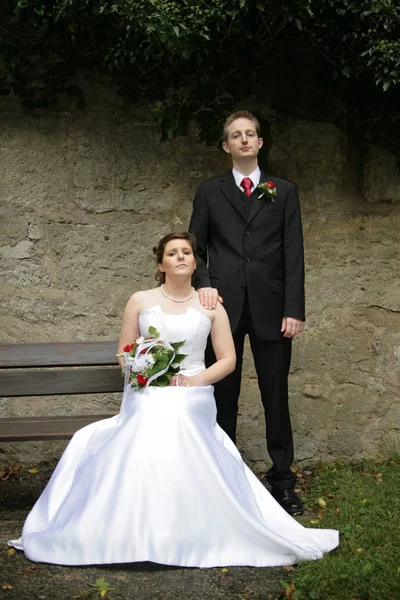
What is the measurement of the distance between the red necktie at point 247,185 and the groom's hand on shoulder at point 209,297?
62 centimetres

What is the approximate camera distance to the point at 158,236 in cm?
568

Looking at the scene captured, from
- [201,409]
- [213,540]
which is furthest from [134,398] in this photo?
[213,540]

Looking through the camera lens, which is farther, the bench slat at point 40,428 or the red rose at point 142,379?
the bench slat at point 40,428

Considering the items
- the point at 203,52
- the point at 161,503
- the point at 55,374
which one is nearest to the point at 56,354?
the point at 55,374

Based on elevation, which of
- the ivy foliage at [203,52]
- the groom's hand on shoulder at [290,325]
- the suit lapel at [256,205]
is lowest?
the groom's hand on shoulder at [290,325]

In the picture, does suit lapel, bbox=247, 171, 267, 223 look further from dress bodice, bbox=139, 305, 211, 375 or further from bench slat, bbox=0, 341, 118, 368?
bench slat, bbox=0, 341, 118, 368

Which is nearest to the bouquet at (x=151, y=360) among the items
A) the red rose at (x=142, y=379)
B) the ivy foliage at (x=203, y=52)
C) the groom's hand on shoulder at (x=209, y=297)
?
the red rose at (x=142, y=379)

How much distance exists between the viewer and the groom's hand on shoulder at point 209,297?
437cm

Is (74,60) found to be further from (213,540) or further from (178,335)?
(213,540)

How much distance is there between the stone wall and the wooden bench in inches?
28.2

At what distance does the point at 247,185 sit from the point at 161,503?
189cm

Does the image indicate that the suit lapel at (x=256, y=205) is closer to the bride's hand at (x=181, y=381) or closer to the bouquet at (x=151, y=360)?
the bouquet at (x=151, y=360)

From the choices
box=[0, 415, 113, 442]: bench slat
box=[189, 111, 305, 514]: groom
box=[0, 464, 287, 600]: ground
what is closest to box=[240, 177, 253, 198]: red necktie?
box=[189, 111, 305, 514]: groom

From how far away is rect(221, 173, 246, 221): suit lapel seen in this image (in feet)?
15.1
